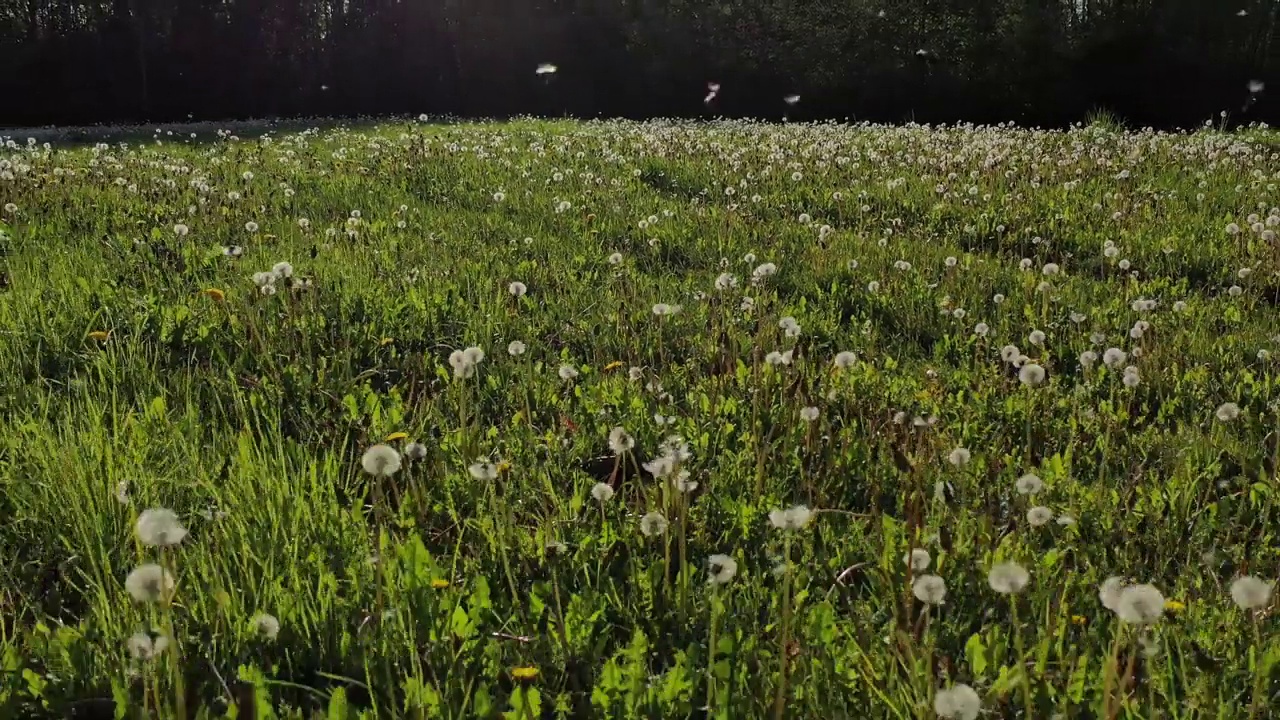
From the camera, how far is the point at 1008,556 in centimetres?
231

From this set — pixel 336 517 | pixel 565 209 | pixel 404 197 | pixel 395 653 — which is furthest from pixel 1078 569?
pixel 404 197

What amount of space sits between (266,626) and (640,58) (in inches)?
1470

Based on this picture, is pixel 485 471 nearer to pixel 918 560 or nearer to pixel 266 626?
pixel 266 626

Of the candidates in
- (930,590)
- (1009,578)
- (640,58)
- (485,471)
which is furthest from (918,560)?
(640,58)

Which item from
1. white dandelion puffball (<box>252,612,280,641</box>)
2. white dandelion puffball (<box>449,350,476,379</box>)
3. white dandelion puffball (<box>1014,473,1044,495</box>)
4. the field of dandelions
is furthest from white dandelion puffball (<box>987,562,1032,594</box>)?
white dandelion puffball (<box>449,350,476,379</box>)

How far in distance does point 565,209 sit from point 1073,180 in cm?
482

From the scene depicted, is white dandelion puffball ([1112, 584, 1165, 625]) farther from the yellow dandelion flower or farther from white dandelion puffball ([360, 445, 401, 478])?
white dandelion puffball ([360, 445, 401, 478])

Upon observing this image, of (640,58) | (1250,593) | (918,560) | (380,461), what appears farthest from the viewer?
(640,58)

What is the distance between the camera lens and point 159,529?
1.59 meters

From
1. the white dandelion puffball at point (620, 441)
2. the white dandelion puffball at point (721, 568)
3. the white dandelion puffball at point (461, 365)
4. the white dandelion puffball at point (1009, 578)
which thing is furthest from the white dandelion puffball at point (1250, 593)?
the white dandelion puffball at point (461, 365)

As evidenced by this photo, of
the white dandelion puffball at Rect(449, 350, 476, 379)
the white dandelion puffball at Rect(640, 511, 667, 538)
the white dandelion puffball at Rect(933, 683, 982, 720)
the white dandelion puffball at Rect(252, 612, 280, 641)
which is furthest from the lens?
the white dandelion puffball at Rect(449, 350, 476, 379)

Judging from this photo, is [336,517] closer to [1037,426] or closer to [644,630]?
[644,630]

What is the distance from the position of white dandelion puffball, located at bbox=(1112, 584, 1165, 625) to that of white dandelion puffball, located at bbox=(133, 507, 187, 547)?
60.5 inches

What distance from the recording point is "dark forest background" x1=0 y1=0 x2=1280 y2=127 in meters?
28.1
